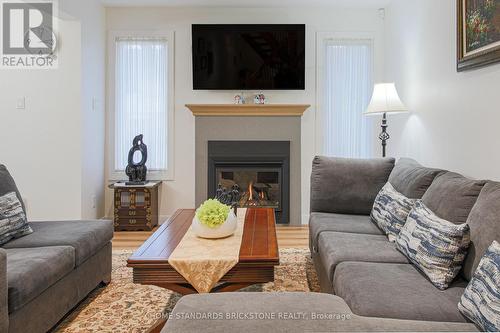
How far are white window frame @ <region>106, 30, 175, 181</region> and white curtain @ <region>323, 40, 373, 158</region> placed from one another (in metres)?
2.01

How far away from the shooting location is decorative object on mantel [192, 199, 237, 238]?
7.71ft

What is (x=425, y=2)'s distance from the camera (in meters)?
3.48

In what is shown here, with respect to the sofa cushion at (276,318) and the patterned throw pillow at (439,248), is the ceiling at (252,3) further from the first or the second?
the sofa cushion at (276,318)

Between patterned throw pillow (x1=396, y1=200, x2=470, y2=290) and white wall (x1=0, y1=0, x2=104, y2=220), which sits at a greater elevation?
white wall (x1=0, y1=0, x2=104, y2=220)

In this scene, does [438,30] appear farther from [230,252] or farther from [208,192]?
[208,192]

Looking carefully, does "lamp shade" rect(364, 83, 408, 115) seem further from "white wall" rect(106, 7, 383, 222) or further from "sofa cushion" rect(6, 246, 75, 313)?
"sofa cushion" rect(6, 246, 75, 313)

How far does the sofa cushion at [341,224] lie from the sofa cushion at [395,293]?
2.51ft

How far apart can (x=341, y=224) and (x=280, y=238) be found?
4.87ft

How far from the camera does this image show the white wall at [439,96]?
7.98 ft

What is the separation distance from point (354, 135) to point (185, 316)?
3991 mm

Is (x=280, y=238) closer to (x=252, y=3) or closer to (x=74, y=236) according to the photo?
(x=74, y=236)

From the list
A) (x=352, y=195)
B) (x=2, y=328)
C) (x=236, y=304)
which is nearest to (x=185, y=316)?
(x=236, y=304)

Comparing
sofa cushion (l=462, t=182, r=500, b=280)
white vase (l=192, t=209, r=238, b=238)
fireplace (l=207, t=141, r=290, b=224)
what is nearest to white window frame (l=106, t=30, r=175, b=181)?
fireplace (l=207, t=141, r=290, b=224)

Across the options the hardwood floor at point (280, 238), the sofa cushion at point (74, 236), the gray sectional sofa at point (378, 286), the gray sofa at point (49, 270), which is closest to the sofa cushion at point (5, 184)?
the gray sofa at point (49, 270)
